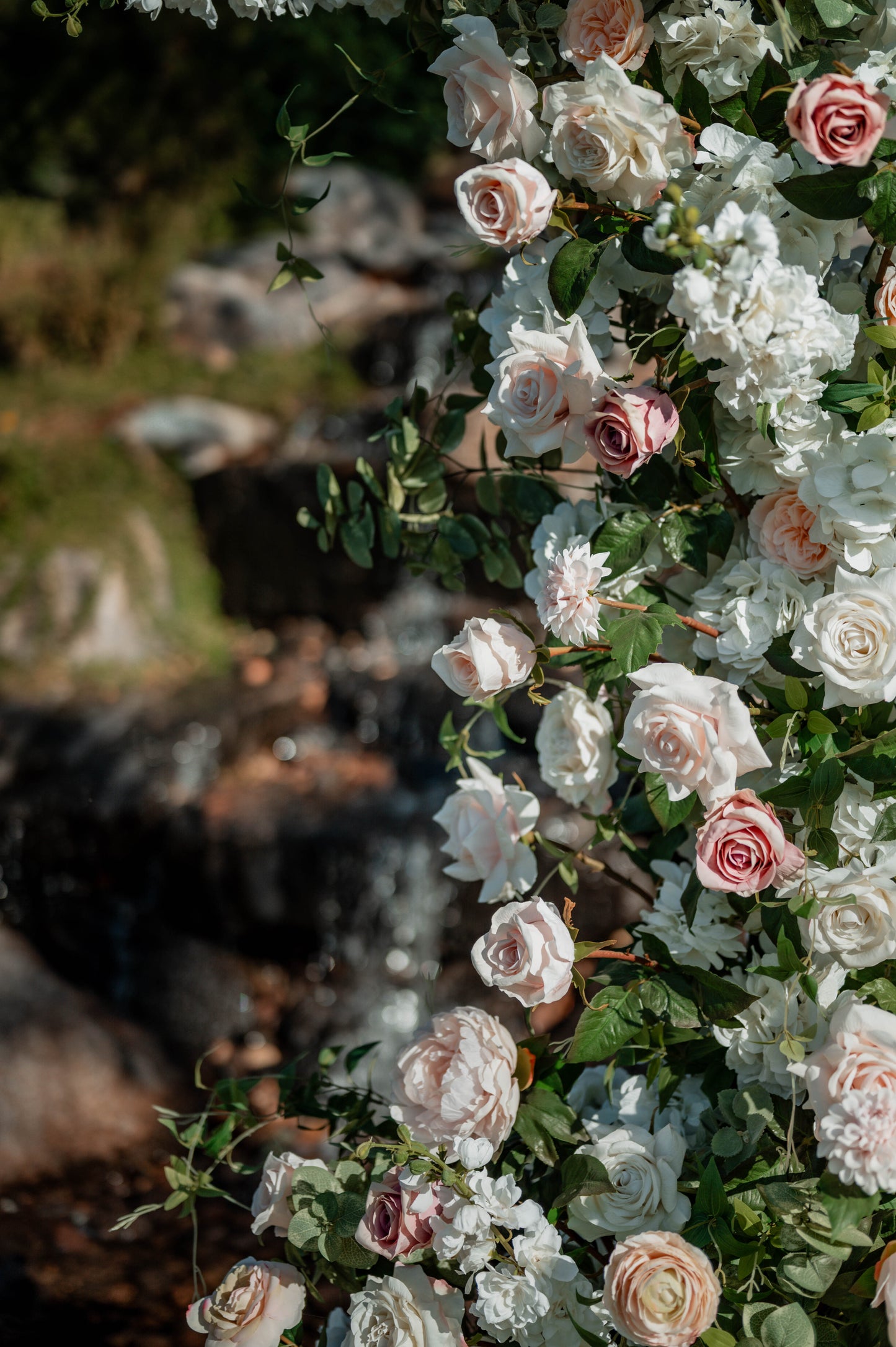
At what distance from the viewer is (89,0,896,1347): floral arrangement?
854 mm

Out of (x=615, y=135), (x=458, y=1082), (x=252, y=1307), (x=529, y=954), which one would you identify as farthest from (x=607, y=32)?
(x=252, y=1307)

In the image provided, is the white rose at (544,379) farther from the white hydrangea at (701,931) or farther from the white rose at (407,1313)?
the white rose at (407,1313)

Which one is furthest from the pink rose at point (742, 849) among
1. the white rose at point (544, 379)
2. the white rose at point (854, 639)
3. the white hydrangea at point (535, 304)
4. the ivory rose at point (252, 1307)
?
the ivory rose at point (252, 1307)

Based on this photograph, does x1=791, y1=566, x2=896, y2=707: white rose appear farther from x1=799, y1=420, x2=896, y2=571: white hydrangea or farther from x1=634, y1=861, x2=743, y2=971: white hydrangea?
x1=634, y1=861, x2=743, y2=971: white hydrangea

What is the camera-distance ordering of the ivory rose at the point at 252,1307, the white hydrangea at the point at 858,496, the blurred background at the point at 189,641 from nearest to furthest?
the white hydrangea at the point at 858,496, the ivory rose at the point at 252,1307, the blurred background at the point at 189,641

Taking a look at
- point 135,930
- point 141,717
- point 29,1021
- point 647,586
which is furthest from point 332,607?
point 647,586

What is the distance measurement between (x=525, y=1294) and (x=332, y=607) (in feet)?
13.0

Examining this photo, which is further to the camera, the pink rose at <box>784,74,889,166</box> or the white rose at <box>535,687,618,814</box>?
the white rose at <box>535,687,618,814</box>

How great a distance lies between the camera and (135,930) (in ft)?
11.8

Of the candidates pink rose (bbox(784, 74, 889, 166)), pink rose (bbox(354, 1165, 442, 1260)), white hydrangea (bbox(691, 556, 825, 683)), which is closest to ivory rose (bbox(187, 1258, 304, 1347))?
pink rose (bbox(354, 1165, 442, 1260))

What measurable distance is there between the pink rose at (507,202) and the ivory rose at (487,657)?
1.12ft

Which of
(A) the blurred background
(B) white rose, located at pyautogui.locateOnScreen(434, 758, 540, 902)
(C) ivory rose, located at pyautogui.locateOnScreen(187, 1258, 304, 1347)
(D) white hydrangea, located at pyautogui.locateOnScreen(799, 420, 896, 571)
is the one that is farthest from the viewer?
(A) the blurred background

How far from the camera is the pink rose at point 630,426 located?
897 millimetres

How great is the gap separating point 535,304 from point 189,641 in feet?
13.1
